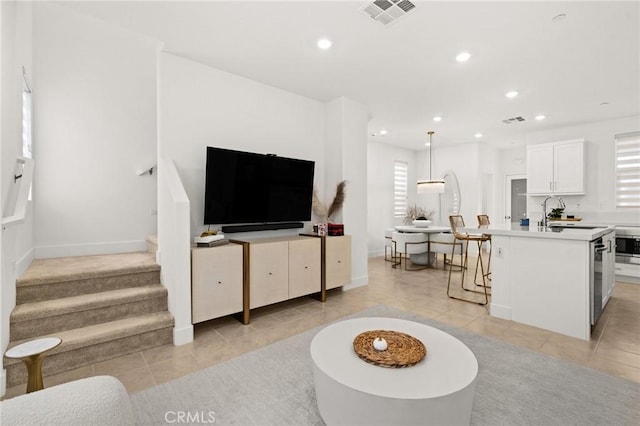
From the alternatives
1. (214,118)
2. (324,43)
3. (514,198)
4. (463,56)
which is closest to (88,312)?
(214,118)

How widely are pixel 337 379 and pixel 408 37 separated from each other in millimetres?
2991

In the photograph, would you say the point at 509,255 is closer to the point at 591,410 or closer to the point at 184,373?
the point at 591,410

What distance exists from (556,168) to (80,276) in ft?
25.3

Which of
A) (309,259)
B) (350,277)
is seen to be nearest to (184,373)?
(309,259)

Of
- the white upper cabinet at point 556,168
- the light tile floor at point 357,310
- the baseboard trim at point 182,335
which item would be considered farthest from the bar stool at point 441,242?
the baseboard trim at point 182,335

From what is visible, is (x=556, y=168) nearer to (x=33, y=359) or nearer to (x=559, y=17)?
(x=559, y=17)

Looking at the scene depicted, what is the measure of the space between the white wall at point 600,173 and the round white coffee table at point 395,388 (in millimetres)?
5822

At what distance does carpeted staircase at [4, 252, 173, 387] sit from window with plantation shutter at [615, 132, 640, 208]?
293 inches

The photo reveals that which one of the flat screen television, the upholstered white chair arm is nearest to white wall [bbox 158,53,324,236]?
the flat screen television

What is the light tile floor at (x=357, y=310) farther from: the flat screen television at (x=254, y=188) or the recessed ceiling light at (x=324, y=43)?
the recessed ceiling light at (x=324, y=43)

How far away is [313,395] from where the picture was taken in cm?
196

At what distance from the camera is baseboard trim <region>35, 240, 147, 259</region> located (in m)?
3.61

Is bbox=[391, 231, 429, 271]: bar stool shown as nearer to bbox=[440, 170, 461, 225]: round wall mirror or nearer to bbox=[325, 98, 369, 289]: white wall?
bbox=[325, 98, 369, 289]: white wall

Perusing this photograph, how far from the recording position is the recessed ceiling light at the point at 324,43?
2926mm
